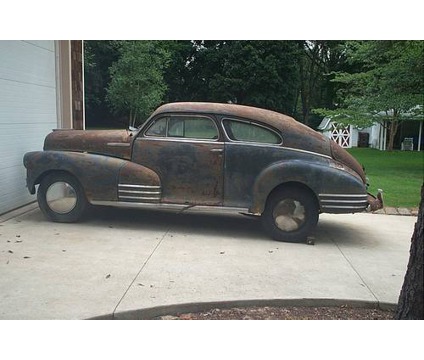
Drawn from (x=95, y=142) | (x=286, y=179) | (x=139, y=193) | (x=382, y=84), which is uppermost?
(x=382, y=84)

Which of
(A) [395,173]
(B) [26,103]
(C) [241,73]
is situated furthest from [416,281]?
(A) [395,173]

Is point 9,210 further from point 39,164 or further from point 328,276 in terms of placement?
point 328,276

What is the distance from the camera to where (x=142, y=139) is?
586 cm

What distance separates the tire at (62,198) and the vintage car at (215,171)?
0.05 feet

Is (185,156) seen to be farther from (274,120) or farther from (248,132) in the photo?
(274,120)

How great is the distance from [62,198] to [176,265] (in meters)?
2.36

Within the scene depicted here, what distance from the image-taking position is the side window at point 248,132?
5672mm

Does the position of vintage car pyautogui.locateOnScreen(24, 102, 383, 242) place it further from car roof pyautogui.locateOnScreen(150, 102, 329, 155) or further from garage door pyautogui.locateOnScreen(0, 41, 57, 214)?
garage door pyautogui.locateOnScreen(0, 41, 57, 214)

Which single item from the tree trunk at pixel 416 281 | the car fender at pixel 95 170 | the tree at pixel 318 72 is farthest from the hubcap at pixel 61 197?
the tree at pixel 318 72

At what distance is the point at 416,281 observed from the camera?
2816mm
